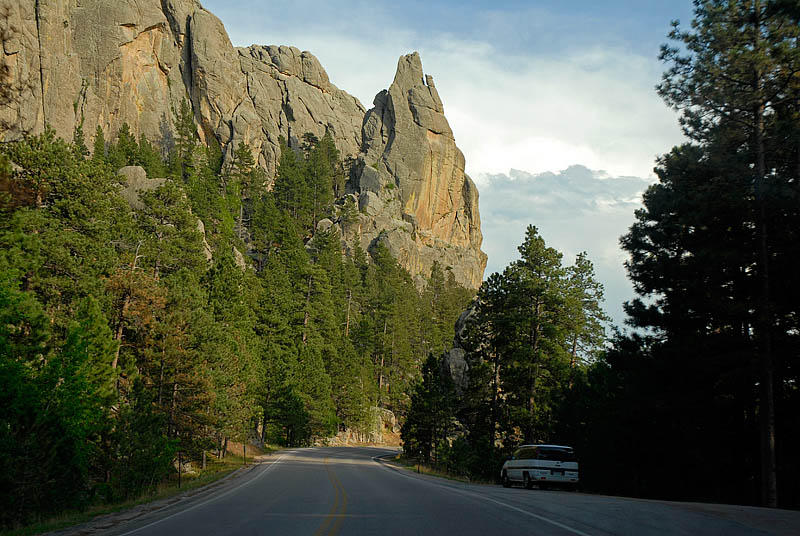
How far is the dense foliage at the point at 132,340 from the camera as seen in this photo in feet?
59.6

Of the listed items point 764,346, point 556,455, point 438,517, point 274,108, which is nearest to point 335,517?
point 438,517

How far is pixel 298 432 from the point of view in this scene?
60.3 m

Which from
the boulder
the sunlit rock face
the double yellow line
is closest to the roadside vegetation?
the double yellow line

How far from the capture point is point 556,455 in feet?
71.7

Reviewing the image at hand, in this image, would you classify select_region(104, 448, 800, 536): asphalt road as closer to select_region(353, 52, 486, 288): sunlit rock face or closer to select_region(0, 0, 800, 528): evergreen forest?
select_region(0, 0, 800, 528): evergreen forest

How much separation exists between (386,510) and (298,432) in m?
49.8

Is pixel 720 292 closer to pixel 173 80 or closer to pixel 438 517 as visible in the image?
pixel 438 517

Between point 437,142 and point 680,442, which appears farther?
point 437,142

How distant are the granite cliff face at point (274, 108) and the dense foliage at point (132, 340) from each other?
33068 mm

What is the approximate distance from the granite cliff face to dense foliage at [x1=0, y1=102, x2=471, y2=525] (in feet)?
108

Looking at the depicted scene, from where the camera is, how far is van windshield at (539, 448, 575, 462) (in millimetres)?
21766

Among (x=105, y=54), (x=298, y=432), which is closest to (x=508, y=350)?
(x=298, y=432)

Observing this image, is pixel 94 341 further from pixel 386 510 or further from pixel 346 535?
pixel 346 535

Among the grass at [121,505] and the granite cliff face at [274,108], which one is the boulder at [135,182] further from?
the grass at [121,505]
